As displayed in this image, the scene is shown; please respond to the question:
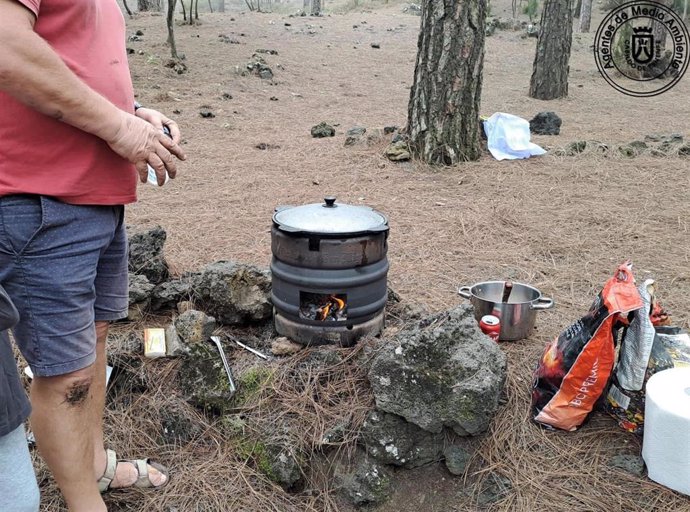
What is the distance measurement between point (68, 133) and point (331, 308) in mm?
1451

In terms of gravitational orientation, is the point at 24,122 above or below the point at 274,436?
above

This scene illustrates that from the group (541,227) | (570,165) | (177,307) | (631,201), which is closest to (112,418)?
(177,307)

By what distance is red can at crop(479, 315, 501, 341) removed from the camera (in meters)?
3.04

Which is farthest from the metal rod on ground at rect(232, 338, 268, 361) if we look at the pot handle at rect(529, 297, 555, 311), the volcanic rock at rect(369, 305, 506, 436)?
the pot handle at rect(529, 297, 555, 311)

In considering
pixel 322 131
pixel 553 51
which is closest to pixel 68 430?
pixel 322 131

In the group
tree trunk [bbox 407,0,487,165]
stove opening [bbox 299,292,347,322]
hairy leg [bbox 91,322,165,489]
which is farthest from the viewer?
tree trunk [bbox 407,0,487,165]

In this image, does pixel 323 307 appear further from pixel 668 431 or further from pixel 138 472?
pixel 668 431

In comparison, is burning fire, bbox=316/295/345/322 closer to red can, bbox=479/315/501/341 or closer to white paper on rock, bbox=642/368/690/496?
red can, bbox=479/315/501/341

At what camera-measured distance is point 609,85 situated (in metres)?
12.9

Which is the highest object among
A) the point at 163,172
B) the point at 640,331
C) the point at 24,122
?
the point at 24,122

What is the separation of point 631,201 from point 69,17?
17.0ft

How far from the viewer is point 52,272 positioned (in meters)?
1.78

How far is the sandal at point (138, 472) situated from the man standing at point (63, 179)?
31 centimetres

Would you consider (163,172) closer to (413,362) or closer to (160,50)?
(413,362)
